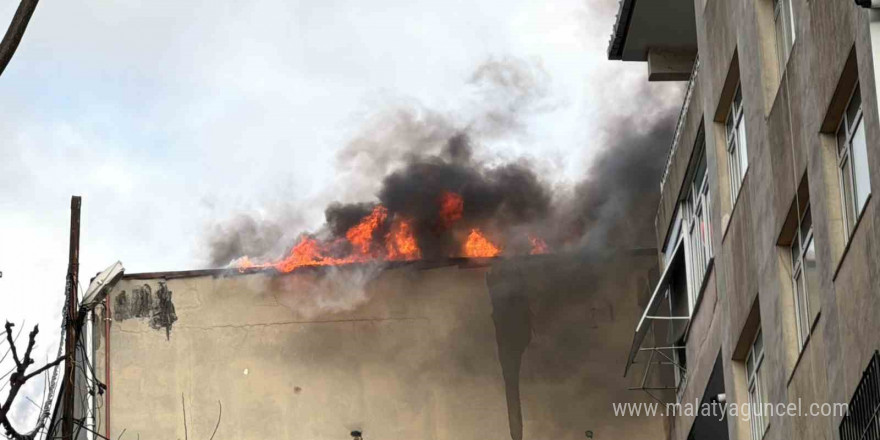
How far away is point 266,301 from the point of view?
110 feet

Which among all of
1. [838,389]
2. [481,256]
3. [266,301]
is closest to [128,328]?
[266,301]

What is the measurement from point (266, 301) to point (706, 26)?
1702 cm

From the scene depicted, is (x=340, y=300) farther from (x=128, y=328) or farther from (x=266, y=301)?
(x=128, y=328)

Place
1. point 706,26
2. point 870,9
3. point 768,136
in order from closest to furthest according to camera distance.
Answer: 1. point 870,9
2. point 768,136
3. point 706,26

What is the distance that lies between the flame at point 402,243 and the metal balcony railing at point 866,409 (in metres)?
23.9

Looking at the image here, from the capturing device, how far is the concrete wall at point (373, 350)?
106ft

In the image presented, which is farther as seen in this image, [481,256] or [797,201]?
[481,256]

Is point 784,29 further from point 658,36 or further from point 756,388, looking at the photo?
point 658,36

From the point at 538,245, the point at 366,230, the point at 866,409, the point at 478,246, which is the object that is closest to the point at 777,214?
the point at 866,409

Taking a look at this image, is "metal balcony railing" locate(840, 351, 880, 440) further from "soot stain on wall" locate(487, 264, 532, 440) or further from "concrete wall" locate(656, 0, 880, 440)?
"soot stain on wall" locate(487, 264, 532, 440)

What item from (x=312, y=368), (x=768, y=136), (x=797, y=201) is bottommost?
(x=797, y=201)

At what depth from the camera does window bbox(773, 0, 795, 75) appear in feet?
48.2

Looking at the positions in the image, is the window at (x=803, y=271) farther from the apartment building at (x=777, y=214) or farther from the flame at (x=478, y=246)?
the flame at (x=478, y=246)

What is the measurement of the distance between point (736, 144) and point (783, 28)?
2665 mm
